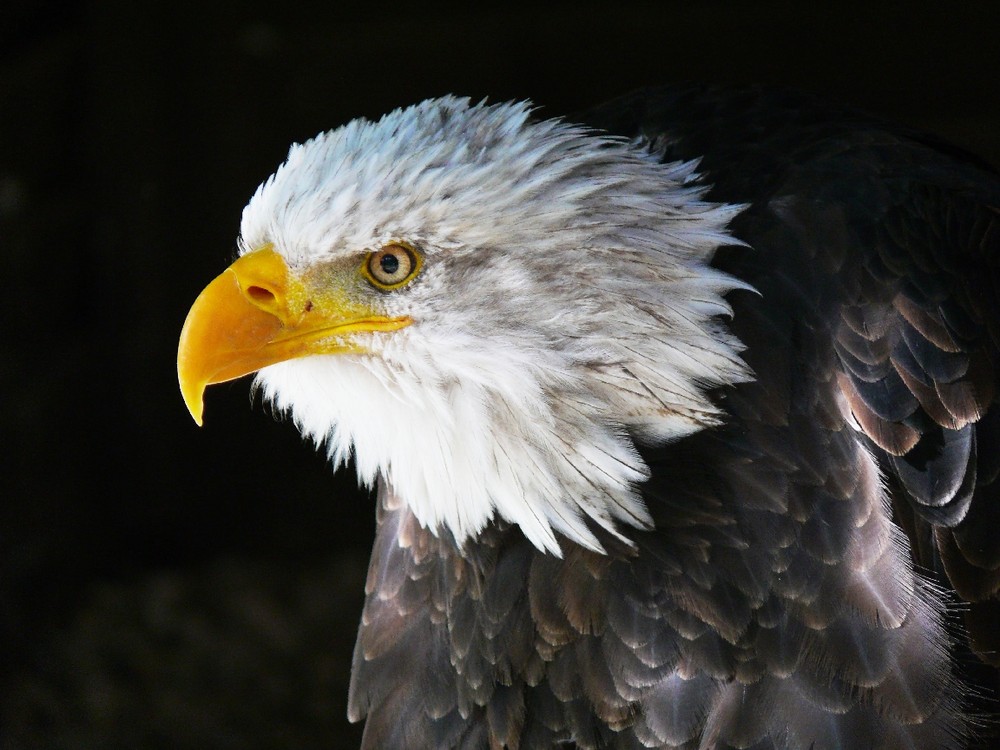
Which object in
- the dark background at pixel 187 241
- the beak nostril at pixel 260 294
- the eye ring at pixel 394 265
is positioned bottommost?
the dark background at pixel 187 241

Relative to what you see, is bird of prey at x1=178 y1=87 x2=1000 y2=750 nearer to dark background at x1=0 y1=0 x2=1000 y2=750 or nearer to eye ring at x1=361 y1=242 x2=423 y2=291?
eye ring at x1=361 y1=242 x2=423 y2=291

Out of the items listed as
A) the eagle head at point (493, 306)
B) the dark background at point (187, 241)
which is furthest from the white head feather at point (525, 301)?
the dark background at point (187, 241)

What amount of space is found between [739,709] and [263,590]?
313cm

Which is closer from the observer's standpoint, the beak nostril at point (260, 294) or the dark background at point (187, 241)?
the beak nostril at point (260, 294)

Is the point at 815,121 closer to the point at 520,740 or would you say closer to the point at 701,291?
the point at 701,291

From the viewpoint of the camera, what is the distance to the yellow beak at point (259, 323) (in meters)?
2.08

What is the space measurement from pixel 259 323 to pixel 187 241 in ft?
8.81

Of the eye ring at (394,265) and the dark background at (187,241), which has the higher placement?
the eye ring at (394,265)

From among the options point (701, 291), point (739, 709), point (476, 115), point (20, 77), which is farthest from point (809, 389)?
point (20, 77)

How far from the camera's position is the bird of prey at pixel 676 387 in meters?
2.01

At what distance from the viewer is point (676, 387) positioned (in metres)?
2.03

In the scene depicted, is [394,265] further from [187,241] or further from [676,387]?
[187,241]

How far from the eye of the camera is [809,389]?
207 cm

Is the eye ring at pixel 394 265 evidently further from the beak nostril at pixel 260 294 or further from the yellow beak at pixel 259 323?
the beak nostril at pixel 260 294
